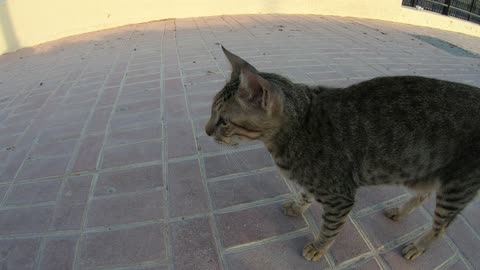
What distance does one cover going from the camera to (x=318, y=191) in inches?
93.3

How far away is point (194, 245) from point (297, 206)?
2.99ft

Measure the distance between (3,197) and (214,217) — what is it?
2040 mm

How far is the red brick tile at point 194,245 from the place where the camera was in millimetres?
2473

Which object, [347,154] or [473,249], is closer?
[347,154]

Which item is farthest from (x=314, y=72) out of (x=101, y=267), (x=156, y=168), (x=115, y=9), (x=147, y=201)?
(x=115, y=9)

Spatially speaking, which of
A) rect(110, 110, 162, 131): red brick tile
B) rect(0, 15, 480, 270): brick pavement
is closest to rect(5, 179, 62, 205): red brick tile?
rect(0, 15, 480, 270): brick pavement

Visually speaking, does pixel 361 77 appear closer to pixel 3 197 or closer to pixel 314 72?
pixel 314 72

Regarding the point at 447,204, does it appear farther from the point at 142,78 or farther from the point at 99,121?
the point at 142,78

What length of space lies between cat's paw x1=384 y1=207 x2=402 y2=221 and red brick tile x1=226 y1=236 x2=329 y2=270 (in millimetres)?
786

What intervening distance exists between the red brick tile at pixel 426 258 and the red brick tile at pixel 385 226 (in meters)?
0.12

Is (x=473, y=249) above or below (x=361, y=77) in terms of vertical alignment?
below

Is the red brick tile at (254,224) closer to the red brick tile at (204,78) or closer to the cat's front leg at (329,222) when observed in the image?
the cat's front leg at (329,222)

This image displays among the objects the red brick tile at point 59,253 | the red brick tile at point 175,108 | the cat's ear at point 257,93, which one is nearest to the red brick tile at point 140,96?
the red brick tile at point 175,108

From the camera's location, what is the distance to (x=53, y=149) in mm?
3793
